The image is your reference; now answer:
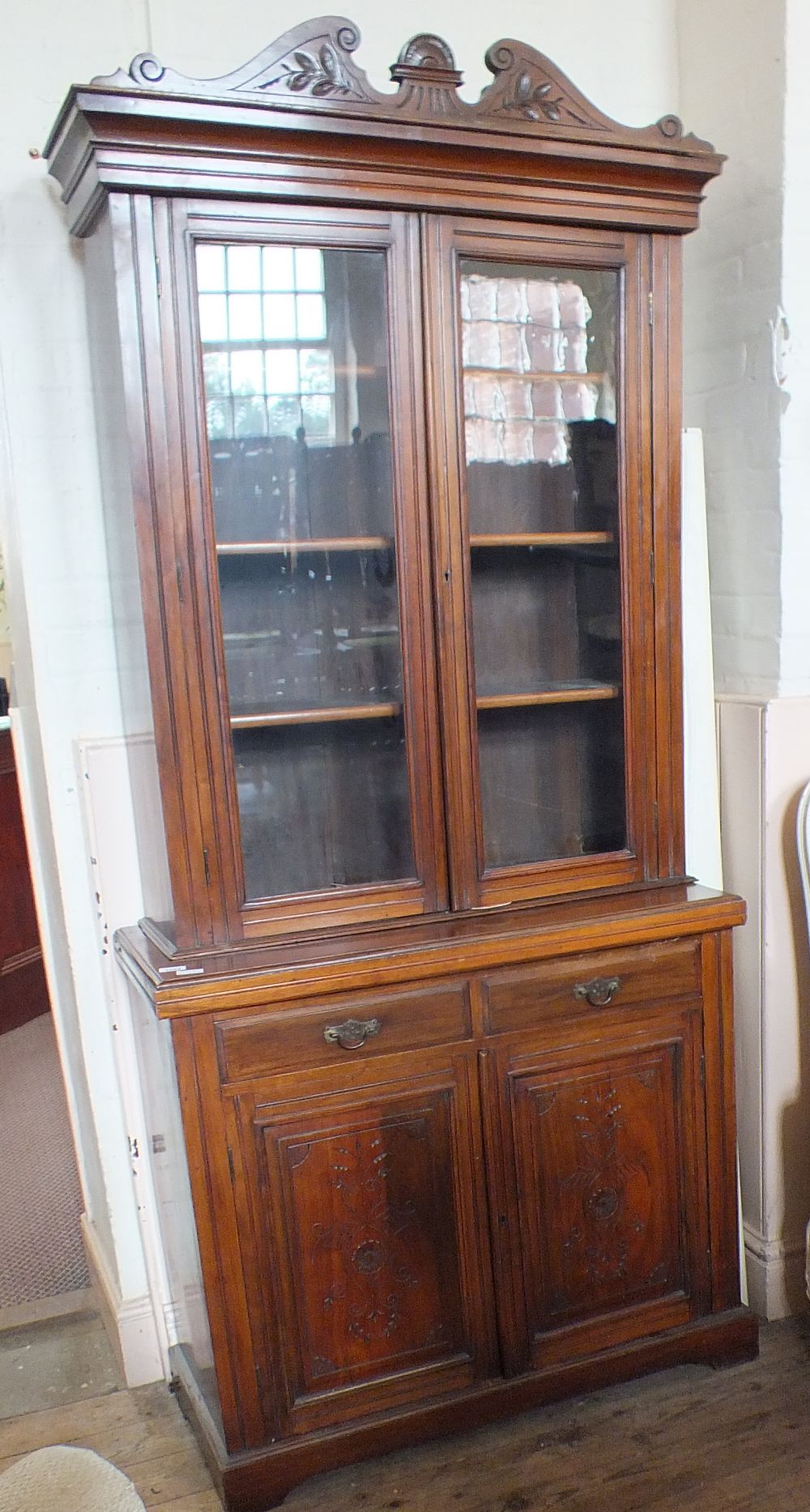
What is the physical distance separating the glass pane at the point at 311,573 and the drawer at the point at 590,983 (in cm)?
26

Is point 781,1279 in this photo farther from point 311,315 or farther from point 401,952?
point 311,315

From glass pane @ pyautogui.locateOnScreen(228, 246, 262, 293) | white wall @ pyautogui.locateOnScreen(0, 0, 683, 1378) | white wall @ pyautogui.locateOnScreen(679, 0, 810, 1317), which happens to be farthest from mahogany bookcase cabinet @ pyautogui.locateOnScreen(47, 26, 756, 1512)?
white wall @ pyautogui.locateOnScreen(679, 0, 810, 1317)

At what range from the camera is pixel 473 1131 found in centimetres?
177

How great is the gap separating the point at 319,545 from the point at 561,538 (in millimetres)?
437

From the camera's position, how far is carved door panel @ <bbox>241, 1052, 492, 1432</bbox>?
1678mm

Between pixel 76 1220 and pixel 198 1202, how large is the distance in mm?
1215

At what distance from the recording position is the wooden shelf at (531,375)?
70.6 inches

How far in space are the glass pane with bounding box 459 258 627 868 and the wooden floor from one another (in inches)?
38.4

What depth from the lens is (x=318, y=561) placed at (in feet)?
5.73

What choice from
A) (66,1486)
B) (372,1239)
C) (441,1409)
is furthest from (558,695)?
(66,1486)

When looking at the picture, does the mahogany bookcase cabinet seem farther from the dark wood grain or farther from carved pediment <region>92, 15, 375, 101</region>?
the dark wood grain

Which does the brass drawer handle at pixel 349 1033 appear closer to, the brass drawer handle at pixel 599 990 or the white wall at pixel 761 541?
the brass drawer handle at pixel 599 990

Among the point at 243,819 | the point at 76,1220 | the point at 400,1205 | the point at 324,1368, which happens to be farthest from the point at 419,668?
the point at 76,1220

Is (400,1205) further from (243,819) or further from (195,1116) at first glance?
(243,819)
